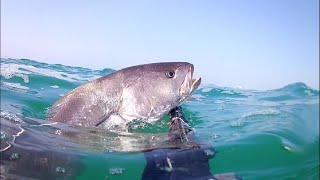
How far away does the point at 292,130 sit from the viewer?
882cm

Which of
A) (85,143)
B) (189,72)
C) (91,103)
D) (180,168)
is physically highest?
(189,72)

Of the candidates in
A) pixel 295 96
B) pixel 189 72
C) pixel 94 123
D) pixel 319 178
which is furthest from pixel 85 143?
pixel 295 96

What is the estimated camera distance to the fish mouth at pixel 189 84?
6.02 metres

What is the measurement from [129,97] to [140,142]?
0.93 meters

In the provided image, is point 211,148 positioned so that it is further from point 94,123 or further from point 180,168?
point 94,123

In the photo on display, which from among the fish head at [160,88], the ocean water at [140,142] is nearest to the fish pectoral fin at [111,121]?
the ocean water at [140,142]

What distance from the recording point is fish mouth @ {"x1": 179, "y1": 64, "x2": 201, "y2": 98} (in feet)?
19.7

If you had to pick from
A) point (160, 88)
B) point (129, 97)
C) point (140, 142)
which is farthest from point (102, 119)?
point (160, 88)

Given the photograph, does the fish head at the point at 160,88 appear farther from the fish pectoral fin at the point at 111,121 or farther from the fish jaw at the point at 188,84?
the fish pectoral fin at the point at 111,121

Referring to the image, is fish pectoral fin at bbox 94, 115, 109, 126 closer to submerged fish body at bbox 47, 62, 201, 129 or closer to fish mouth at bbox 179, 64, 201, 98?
submerged fish body at bbox 47, 62, 201, 129

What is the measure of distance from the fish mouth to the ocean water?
3.52ft

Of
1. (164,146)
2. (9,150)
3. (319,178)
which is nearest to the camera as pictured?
(9,150)

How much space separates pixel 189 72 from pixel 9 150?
3.24 meters

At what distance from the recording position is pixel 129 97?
20.4ft
